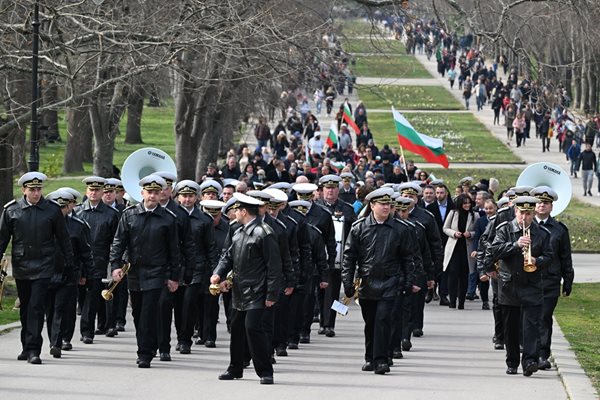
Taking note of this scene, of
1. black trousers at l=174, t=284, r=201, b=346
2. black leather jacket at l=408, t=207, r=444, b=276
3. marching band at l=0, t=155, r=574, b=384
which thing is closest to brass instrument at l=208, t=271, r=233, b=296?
marching band at l=0, t=155, r=574, b=384

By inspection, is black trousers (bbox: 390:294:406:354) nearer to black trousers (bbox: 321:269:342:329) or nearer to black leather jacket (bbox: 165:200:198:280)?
black leather jacket (bbox: 165:200:198:280)

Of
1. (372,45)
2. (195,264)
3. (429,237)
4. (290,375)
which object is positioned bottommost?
(290,375)

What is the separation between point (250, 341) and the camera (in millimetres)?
13273

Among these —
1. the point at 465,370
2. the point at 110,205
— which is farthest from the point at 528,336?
the point at 110,205

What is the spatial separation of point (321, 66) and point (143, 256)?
9853mm

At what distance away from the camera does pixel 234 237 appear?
529 inches

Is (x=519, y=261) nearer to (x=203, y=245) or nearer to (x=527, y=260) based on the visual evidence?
(x=527, y=260)

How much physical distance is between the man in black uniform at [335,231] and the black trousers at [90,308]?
285 cm

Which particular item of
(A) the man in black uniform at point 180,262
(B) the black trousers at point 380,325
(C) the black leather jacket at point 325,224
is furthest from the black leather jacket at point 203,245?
(B) the black trousers at point 380,325

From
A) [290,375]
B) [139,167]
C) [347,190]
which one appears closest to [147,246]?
[290,375]

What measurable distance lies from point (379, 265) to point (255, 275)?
155 centimetres

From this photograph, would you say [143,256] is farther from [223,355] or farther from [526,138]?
[526,138]

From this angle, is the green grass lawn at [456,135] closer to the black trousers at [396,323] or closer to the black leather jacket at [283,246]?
the black trousers at [396,323]

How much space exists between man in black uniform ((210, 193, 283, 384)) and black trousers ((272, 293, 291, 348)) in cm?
216
